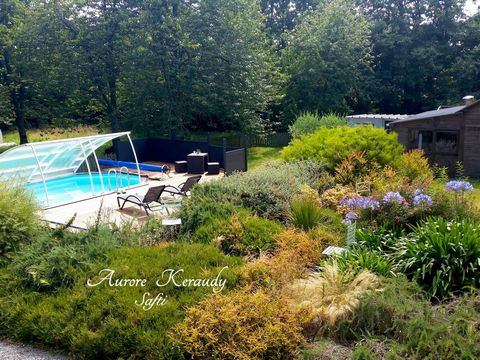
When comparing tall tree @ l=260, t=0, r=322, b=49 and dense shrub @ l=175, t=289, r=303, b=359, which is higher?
tall tree @ l=260, t=0, r=322, b=49

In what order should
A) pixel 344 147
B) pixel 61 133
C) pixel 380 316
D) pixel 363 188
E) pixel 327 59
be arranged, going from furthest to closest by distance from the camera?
1. pixel 327 59
2. pixel 61 133
3. pixel 344 147
4. pixel 363 188
5. pixel 380 316

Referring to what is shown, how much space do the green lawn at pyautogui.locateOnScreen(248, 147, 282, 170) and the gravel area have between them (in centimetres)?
1581

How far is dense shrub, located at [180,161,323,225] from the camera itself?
21.4 feet

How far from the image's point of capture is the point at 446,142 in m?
16.5

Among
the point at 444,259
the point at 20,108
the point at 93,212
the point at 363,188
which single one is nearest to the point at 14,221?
the point at 93,212

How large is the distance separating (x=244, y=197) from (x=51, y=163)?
7.48 metres

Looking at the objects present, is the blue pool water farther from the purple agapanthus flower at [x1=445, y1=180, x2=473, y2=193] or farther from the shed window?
the shed window

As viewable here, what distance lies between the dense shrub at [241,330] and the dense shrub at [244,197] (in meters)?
2.55

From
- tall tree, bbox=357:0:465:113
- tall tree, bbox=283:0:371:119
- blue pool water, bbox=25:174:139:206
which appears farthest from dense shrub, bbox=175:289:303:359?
tall tree, bbox=357:0:465:113

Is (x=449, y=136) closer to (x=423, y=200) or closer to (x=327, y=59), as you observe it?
(x=327, y=59)

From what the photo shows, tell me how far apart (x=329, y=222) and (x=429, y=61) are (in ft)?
81.3

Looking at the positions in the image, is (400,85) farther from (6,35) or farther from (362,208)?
(362,208)

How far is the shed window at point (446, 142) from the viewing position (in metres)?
16.4

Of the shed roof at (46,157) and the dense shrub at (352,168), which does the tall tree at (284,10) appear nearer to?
the shed roof at (46,157)
